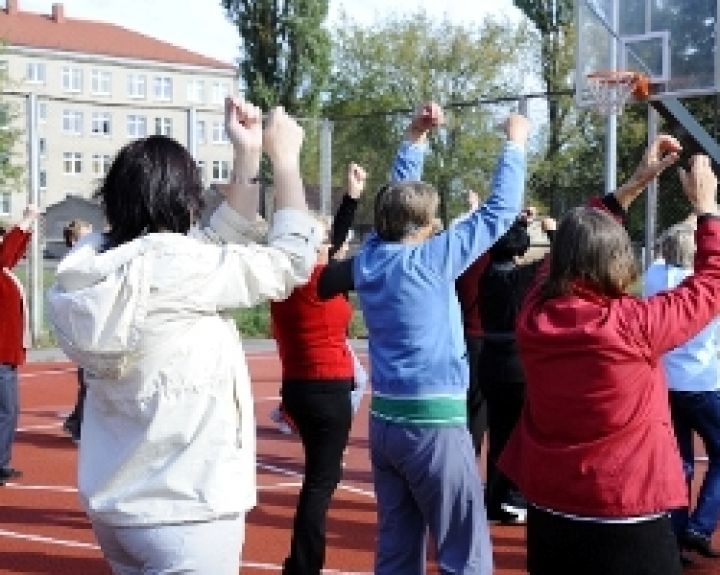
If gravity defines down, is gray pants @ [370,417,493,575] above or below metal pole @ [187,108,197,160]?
below

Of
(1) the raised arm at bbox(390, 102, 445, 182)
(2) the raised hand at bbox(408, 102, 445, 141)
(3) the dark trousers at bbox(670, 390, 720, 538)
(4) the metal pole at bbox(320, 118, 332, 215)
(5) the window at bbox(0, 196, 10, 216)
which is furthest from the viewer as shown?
(5) the window at bbox(0, 196, 10, 216)

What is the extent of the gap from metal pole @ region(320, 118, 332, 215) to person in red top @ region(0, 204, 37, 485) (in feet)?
34.8

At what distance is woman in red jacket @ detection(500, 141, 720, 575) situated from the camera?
3.64 metres

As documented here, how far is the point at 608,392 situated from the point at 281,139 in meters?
1.29

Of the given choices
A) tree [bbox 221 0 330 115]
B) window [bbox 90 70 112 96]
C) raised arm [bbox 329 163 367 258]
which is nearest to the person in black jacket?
raised arm [bbox 329 163 367 258]

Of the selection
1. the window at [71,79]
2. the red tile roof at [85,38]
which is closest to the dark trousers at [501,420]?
the red tile roof at [85,38]

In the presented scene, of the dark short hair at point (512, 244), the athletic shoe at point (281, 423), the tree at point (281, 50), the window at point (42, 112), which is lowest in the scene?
the athletic shoe at point (281, 423)

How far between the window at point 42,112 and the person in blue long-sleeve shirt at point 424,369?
51.6ft

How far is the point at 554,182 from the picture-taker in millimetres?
21734

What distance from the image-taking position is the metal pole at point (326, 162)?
19.6 metres

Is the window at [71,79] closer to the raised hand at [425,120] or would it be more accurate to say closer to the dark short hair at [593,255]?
the raised hand at [425,120]

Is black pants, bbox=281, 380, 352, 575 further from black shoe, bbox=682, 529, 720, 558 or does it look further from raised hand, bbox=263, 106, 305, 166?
raised hand, bbox=263, 106, 305, 166

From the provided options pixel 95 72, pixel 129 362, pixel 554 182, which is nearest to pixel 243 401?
pixel 129 362

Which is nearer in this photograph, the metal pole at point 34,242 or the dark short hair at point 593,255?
the dark short hair at point 593,255
